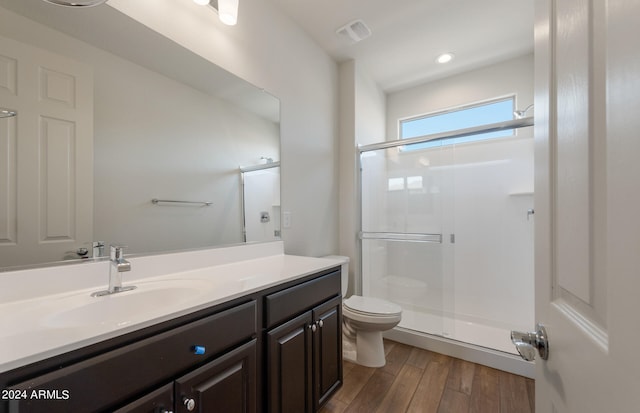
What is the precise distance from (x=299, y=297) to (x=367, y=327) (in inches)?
34.7

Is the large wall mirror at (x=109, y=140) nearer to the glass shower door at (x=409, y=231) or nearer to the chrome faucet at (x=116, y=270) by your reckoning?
the chrome faucet at (x=116, y=270)

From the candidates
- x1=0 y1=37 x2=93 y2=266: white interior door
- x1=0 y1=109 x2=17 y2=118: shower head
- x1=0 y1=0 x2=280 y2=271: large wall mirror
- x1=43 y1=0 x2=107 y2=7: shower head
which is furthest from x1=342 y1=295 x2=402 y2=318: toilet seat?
x1=43 y1=0 x2=107 y2=7: shower head

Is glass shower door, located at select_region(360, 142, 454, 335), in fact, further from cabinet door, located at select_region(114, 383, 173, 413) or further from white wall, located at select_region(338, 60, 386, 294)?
cabinet door, located at select_region(114, 383, 173, 413)

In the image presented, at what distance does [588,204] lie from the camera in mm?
380

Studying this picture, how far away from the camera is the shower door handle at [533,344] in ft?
1.81

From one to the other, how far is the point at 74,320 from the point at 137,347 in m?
0.31

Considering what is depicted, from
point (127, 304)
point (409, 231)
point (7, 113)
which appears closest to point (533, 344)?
point (127, 304)

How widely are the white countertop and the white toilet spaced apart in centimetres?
65

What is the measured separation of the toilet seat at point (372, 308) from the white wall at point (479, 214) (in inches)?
28.4

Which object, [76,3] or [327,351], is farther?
[327,351]

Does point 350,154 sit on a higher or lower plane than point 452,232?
higher

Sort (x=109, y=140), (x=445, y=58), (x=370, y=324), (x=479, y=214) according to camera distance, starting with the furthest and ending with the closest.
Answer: (x=479, y=214) < (x=445, y=58) < (x=370, y=324) < (x=109, y=140)

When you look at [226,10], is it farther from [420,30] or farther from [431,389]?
[431,389]

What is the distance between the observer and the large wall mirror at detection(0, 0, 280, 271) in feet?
2.95
